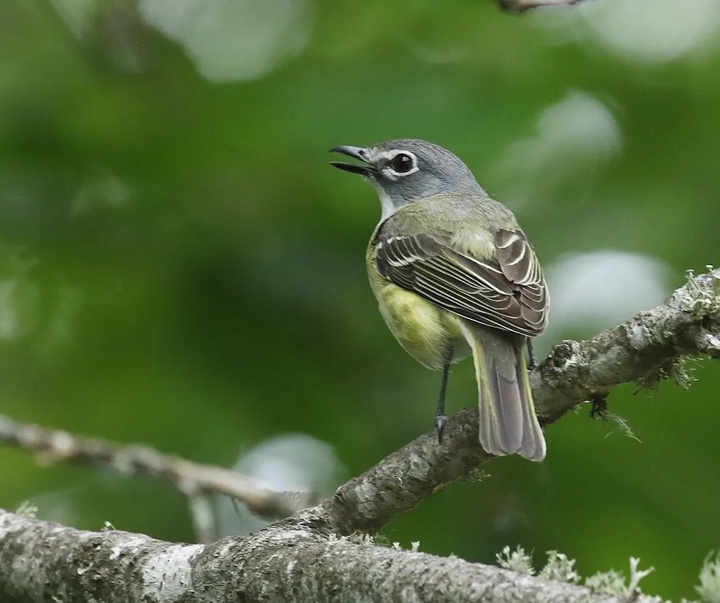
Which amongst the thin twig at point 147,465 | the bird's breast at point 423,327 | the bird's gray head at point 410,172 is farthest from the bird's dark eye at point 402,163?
the thin twig at point 147,465

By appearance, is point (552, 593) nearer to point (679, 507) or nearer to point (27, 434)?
point (679, 507)

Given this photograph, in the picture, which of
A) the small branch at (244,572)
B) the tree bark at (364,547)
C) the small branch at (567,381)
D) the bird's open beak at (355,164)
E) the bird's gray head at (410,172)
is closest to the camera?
the small branch at (244,572)

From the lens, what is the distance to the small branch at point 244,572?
99.9 inches

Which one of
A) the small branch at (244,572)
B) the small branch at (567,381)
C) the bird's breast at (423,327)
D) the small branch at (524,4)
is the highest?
the small branch at (524,4)

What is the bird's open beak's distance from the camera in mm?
5668

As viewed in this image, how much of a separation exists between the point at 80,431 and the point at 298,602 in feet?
10.2

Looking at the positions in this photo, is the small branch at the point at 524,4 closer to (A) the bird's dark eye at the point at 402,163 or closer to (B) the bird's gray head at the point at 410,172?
(B) the bird's gray head at the point at 410,172

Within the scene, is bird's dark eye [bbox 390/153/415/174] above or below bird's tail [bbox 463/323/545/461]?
above

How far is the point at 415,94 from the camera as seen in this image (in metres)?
5.65

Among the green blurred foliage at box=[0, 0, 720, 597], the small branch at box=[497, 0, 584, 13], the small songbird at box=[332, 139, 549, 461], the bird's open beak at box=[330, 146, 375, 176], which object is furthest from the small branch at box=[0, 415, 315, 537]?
the small branch at box=[497, 0, 584, 13]

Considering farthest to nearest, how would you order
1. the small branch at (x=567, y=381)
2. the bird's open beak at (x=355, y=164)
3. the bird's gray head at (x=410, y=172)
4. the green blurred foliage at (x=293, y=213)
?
the bird's gray head at (x=410, y=172) < the bird's open beak at (x=355, y=164) < the green blurred foliage at (x=293, y=213) < the small branch at (x=567, y=381)

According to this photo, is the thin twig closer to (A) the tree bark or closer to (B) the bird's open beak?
(A) the tree bark

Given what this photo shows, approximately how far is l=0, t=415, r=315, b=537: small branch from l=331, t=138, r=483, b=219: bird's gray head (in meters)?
1.88

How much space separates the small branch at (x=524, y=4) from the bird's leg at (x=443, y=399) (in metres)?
1.55
